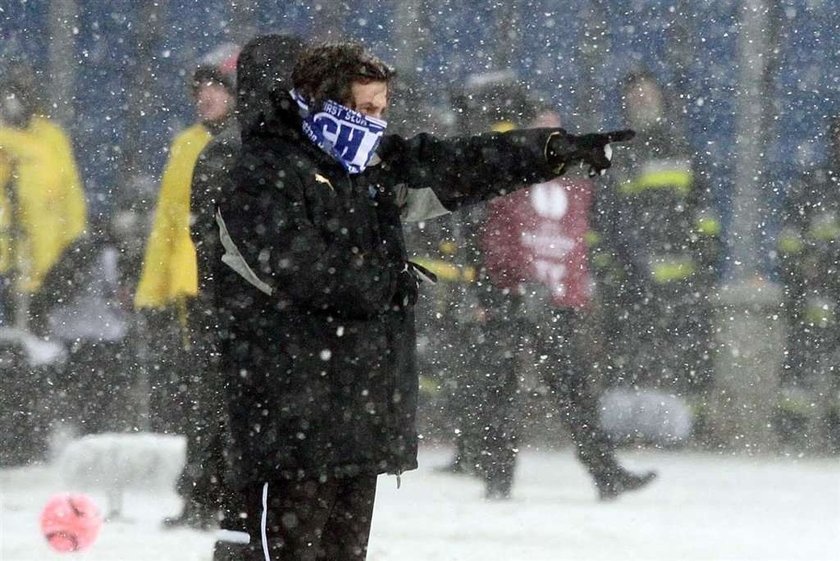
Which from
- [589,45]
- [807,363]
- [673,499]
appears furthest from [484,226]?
[807,363]

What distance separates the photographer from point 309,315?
2408mm

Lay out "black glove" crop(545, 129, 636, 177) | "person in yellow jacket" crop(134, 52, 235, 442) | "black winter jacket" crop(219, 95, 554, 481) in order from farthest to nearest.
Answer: "person in yellow jacket" crop(134, 52, 235, 442) → "black glove" crop(545, 129, 636, 177) → "black winter jacket" crop(219, 95, 554, 481)

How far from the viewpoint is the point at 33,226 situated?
5.16 metres

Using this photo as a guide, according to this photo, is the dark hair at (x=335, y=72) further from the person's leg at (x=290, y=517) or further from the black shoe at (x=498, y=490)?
the black shoe at (x=498, y=490)

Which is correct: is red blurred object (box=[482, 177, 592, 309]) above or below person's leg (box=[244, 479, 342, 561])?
above

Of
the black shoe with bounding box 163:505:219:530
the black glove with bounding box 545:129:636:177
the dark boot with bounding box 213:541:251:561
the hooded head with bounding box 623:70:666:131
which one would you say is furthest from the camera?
the hooded head with bounding box 623:70:666:131

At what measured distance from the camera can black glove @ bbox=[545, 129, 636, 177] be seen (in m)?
2.49

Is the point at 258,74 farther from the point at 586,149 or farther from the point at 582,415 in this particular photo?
the point at 582,415

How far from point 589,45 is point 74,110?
187 cm

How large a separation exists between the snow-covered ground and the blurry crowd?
16cm

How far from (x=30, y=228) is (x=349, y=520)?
116 inches

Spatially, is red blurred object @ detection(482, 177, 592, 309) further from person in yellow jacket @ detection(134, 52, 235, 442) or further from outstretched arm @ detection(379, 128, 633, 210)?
outstretched arm @ detection(379, 128, 633, 210)

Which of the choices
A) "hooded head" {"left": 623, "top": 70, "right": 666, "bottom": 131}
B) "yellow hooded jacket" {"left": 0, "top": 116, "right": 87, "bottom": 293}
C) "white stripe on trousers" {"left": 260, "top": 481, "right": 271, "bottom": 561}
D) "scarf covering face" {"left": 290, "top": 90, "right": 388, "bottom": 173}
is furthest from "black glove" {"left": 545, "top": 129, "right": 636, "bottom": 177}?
"yellow hooded jacket" {"left": 0, "top": 116, "right": 87, "bottom": 293}

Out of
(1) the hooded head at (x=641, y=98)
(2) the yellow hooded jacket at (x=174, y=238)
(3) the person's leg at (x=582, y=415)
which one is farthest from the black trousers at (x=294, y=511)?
(1) the hooded head at (x=641, y=98)
